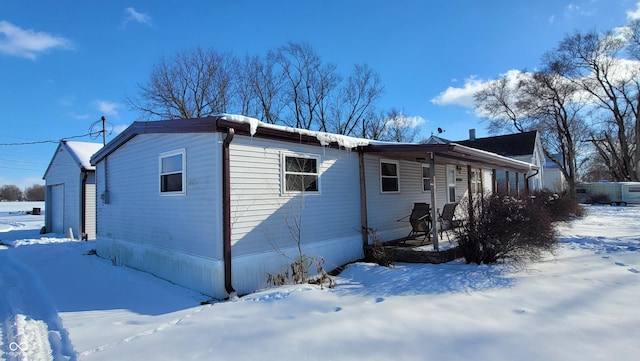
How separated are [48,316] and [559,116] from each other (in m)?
37.4

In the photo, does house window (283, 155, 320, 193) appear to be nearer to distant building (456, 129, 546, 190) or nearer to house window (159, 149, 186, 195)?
house window (159, 149, 186, 195)

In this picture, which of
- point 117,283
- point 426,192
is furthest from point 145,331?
point 426,192

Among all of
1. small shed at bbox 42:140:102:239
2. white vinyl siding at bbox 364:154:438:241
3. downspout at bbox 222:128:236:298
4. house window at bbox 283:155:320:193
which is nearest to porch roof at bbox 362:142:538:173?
white vinyl siding at bbox 364:154:438:241

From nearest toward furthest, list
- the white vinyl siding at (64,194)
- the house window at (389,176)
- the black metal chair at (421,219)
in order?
the black metal chair at (421,219)
the house window at (389,176)
the white vinyl siding at (64,194)

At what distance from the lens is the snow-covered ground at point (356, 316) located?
3582 millimetres

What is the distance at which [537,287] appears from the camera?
5.56 meters

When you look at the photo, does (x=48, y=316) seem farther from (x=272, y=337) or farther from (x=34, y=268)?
(x=34, y=268)

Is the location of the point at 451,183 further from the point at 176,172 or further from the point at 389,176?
the point at 176,172

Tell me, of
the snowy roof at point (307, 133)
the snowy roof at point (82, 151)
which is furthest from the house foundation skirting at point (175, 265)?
the snowy roof at point (82, 151)

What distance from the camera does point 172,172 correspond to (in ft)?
23.0

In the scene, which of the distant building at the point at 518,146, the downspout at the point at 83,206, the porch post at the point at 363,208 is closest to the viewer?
the porch post at the point at 363,208

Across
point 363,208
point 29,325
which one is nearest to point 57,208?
point 29,325

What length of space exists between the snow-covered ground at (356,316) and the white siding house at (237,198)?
0.66 m

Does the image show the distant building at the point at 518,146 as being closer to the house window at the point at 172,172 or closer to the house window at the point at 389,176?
the house window at the point at 389,176
